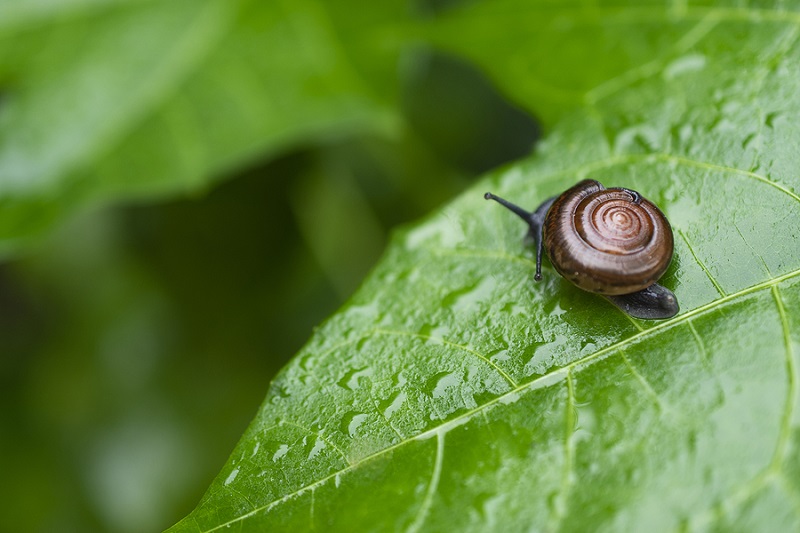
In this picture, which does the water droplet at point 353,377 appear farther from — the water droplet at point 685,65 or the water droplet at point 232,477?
the water droplet at point 685,65

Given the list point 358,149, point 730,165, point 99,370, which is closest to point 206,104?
point 358,149

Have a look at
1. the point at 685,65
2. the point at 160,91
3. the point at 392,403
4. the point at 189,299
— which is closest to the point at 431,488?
the point at 392,403

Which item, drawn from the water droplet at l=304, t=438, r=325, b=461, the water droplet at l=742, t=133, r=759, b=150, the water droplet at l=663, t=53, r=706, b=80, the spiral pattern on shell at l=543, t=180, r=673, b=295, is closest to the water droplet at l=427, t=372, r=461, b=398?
the water droplet at l=304, t=438, r=325, b=461

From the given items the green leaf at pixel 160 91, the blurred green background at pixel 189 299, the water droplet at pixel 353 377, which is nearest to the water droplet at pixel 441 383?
the water droplet at pixel 353 377

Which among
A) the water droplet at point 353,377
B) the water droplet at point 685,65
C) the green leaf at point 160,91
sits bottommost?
the water droplet at point 353,377

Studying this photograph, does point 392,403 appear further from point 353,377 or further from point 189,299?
point 189,299

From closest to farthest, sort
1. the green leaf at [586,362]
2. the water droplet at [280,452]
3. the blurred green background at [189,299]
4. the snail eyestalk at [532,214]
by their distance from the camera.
A: the green leaf at [586,362], the water droplet at [280,452], the snail eyestalk at [532,214], the blurred green background at [189,299]
